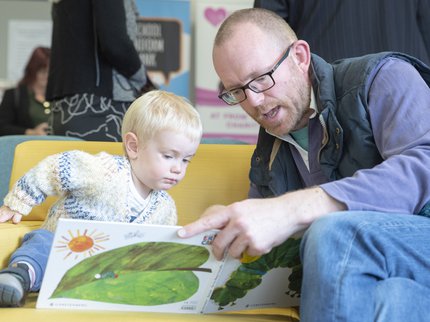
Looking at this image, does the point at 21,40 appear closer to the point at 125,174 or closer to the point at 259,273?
the point at 125,174

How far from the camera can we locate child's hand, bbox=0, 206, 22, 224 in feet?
6.28

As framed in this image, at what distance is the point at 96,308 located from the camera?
154 centimetres

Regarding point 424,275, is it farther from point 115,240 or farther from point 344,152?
point 115,240

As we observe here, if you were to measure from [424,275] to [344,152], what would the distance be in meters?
0.47

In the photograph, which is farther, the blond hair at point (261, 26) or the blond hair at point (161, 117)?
the blond hair at point (161, 117)

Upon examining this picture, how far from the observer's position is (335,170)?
5.62 feet

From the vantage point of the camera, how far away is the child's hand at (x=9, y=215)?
192 cm

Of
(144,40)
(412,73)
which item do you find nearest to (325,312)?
(412,73)

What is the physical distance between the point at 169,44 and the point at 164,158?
3.63 meters

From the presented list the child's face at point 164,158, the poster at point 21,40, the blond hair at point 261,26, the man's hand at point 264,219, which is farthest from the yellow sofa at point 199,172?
the poster at point 21,40

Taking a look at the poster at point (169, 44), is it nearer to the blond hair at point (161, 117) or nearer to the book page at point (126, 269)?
the blond hair at point (161, 117)

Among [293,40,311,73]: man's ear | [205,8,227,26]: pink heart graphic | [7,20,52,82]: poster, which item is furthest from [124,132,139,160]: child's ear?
[7,20,52,82]: poster

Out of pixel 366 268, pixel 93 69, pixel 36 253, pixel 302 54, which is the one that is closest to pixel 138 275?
pixel 36 253

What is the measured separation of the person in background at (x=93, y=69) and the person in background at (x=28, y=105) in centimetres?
183
